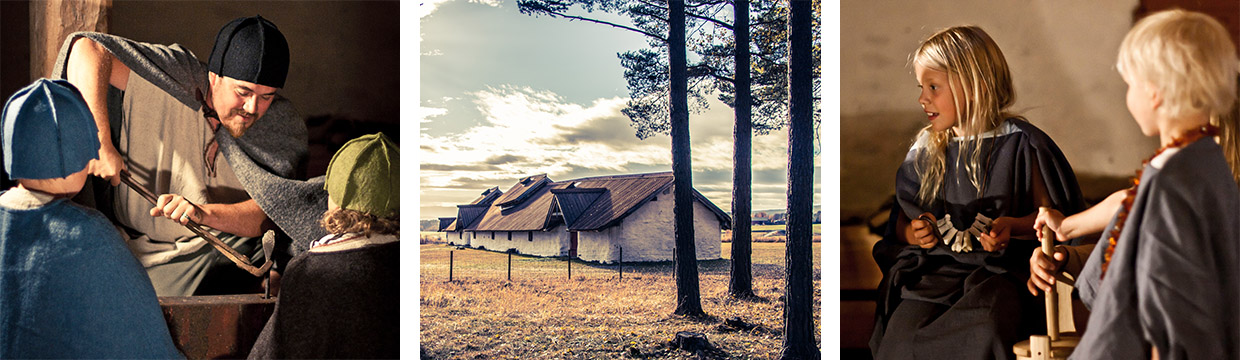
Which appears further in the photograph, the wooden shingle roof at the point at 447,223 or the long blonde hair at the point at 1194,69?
the wooden shingle roof at the point at 447,223

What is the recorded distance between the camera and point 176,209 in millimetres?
3191

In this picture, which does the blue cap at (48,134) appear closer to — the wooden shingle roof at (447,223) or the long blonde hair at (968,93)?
the wooden shingle roof at (447,223)

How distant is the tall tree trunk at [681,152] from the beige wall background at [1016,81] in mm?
814

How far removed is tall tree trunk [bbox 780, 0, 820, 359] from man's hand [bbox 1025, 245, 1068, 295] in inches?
41.6

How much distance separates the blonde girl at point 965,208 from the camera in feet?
9.77

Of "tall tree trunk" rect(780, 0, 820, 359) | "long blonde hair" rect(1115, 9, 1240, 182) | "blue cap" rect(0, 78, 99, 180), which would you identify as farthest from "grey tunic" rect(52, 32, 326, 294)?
"long blonde hair" rect(1115, 9, 1240, 182)

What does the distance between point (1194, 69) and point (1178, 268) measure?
0.73 m

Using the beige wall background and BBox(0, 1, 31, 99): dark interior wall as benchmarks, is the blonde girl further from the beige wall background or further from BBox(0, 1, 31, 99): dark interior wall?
BBox(0, 1, 31, 99): dark interior wall

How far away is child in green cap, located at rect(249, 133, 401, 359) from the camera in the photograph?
332 centimetres

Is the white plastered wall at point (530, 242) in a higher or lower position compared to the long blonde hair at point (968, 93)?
lower

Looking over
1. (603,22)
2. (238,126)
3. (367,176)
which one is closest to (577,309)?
(367,176)

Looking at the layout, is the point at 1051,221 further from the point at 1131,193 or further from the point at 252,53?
the point at 252,53

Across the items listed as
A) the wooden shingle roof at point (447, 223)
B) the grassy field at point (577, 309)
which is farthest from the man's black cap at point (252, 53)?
the grassy field at point (577, 309)

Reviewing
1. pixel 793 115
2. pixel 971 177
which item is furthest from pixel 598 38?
pixel 971 177
